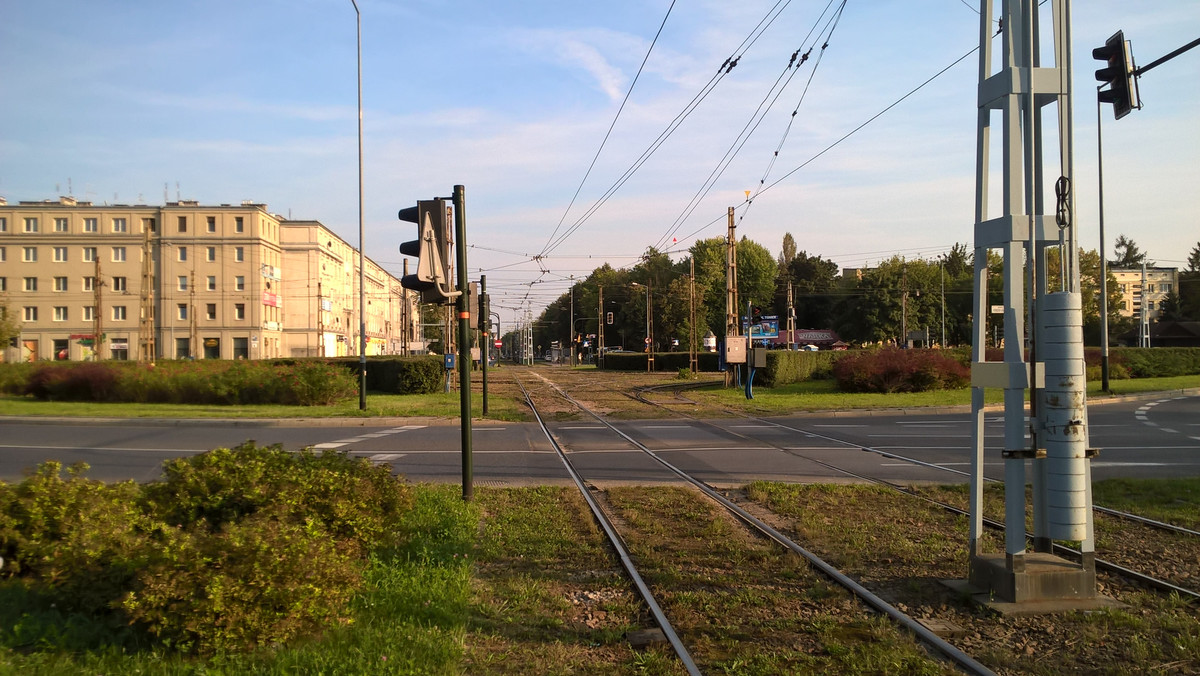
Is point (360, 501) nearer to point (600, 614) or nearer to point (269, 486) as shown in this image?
point (269, 486)

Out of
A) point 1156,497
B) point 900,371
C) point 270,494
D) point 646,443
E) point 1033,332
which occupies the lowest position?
point 646,443

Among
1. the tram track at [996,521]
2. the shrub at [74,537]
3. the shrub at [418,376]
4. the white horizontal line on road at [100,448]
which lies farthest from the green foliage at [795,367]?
the shrub at [74,537]

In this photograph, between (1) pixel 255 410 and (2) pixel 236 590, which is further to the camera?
(1) pixel 255 410

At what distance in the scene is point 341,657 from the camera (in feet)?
13.9

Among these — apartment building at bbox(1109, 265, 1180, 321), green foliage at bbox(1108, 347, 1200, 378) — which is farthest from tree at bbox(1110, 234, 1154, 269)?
green foliage at bbox(1108, 347, 1200, 378)

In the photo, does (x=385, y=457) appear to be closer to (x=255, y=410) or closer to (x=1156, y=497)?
(x=1156, y=497)

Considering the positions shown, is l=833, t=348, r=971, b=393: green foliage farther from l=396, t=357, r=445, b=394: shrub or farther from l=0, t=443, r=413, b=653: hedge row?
l=0, t=443, r=413, b=653: hedge row

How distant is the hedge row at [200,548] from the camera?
4.06 metres

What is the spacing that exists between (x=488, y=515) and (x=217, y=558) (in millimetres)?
4704

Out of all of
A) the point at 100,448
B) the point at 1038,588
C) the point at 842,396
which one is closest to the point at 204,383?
the point at 100,448

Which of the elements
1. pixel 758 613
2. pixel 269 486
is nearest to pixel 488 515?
pixel 269 486

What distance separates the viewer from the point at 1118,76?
11.5 meters

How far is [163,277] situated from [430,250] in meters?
68.6

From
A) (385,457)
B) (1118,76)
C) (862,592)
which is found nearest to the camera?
(862,592)
